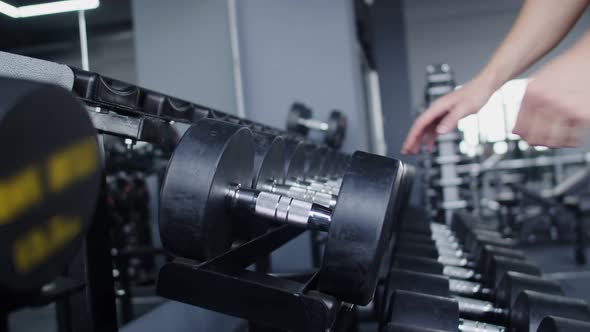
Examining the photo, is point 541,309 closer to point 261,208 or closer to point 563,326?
point 563,326

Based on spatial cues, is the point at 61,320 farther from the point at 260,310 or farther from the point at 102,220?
the point at 260,310

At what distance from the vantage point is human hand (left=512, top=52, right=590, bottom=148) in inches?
17.4

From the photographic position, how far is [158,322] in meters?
1.38

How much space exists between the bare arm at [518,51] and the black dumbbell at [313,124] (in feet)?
4.90

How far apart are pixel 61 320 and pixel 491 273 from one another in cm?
109

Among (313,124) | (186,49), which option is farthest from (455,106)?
(186,49)

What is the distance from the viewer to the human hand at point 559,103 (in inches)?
17.4

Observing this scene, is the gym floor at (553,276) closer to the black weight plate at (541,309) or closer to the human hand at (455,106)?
the human hand at (455,106)

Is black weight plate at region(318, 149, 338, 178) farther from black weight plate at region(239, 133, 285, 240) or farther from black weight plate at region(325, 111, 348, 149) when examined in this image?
black weight plate at region(325, 111, 348, 149)

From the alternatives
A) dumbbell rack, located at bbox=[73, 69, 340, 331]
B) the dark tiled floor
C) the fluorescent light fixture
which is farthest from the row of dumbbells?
the dark tiled floor

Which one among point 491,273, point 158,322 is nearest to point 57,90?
point 158,322

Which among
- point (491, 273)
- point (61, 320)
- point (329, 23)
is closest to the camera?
point (61, 320)

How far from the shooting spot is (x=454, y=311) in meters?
0.85

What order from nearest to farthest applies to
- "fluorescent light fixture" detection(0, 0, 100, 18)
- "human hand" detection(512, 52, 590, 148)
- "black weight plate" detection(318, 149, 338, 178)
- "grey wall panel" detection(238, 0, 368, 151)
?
"human hand" detection(512, 52, 590, 148) < "fluorescent light fixture" detection(0, 0, 100, 18) < "black weight plate" detection(318, 149, 338, 178) < "grey wall panel" detection(238, 0, 368, 151)
